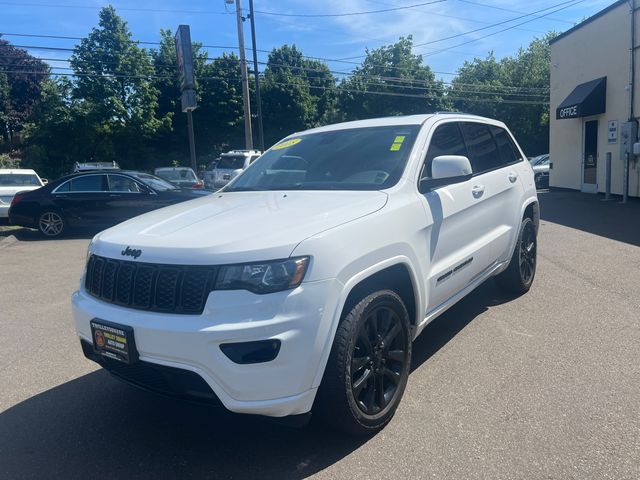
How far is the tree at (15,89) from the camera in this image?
4788 cm

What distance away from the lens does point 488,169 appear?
5090mm

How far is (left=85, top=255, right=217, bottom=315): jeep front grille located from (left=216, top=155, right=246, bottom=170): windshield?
52.3 ft

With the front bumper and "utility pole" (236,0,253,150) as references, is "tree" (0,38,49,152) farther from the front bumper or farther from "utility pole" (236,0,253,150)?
the front bumper

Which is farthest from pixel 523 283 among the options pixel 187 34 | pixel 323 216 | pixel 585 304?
pixel 187 34

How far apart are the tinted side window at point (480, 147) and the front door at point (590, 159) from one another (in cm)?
1439

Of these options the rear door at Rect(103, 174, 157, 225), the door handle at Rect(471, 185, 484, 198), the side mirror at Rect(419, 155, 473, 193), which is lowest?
the rear door at Rect(103, 174, 157, 225)

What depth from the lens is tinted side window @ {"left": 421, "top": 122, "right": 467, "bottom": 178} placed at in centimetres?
413

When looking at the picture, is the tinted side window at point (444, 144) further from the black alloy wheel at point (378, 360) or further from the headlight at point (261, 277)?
the headlight at point (261, 277)

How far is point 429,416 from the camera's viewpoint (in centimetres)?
337

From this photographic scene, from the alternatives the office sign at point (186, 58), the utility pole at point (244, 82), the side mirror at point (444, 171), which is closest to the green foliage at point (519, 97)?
the utility pole at point (244, 82)

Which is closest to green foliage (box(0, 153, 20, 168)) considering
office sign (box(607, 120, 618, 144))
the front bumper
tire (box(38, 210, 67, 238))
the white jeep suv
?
tire (box(38, 210, 67, 238))

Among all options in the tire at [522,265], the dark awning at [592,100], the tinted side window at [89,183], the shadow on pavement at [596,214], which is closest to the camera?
the tire at [522,265]

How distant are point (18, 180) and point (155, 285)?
1355cm

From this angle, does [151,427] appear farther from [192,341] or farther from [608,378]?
[608,378]
